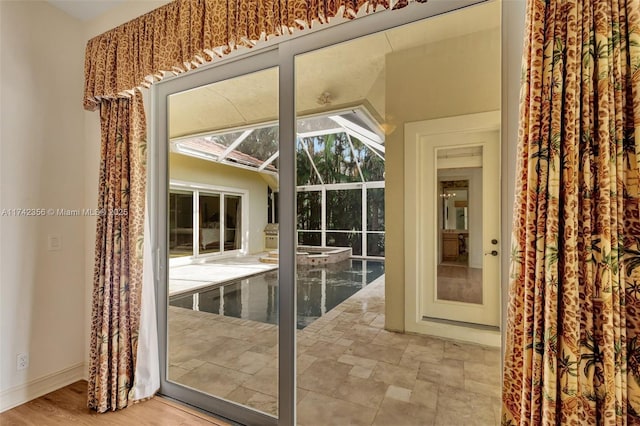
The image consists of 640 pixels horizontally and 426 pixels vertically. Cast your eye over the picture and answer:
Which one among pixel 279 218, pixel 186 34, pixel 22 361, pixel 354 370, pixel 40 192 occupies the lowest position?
pixel 354 370

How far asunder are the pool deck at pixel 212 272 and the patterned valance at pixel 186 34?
4.40 feet

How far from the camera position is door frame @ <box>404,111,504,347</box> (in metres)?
1.90

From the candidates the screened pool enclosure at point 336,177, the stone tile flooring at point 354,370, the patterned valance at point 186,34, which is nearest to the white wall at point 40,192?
the patterned valance at point 186,34

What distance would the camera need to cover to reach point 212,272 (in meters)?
2.95

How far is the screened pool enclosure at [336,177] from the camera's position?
1.83m

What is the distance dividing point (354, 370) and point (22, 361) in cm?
235

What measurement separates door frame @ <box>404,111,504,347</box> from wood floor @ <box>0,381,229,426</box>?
1463 millimetres

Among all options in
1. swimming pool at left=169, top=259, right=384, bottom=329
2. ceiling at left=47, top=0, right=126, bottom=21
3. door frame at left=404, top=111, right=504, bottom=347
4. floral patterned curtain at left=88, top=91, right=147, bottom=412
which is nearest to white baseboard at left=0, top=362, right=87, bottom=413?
floral patterned curtain at left=88, top=91, right=147, bottom=412

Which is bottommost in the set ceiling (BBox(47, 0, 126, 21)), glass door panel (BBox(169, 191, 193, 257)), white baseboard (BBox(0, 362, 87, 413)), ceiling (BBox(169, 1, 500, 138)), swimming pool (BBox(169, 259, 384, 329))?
white baseboard (BBox(0, 362, 87, 413))

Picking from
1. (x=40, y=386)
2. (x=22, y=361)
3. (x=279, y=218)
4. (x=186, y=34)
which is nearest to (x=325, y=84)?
(x=186, y=34)

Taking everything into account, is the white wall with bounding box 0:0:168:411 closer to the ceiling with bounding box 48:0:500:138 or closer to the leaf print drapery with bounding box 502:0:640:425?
the ceiling with bounding box 48:0:500:138

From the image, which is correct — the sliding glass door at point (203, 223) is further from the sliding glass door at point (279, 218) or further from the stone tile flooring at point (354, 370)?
the stone tile flooring at point (354, 370)

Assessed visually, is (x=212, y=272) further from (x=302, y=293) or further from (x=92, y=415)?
(x=302, y=293)

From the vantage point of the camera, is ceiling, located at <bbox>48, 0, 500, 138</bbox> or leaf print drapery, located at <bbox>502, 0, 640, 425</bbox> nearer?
leaf print drapery, located at <bbox>502, 0, 640, 425</bbox>
